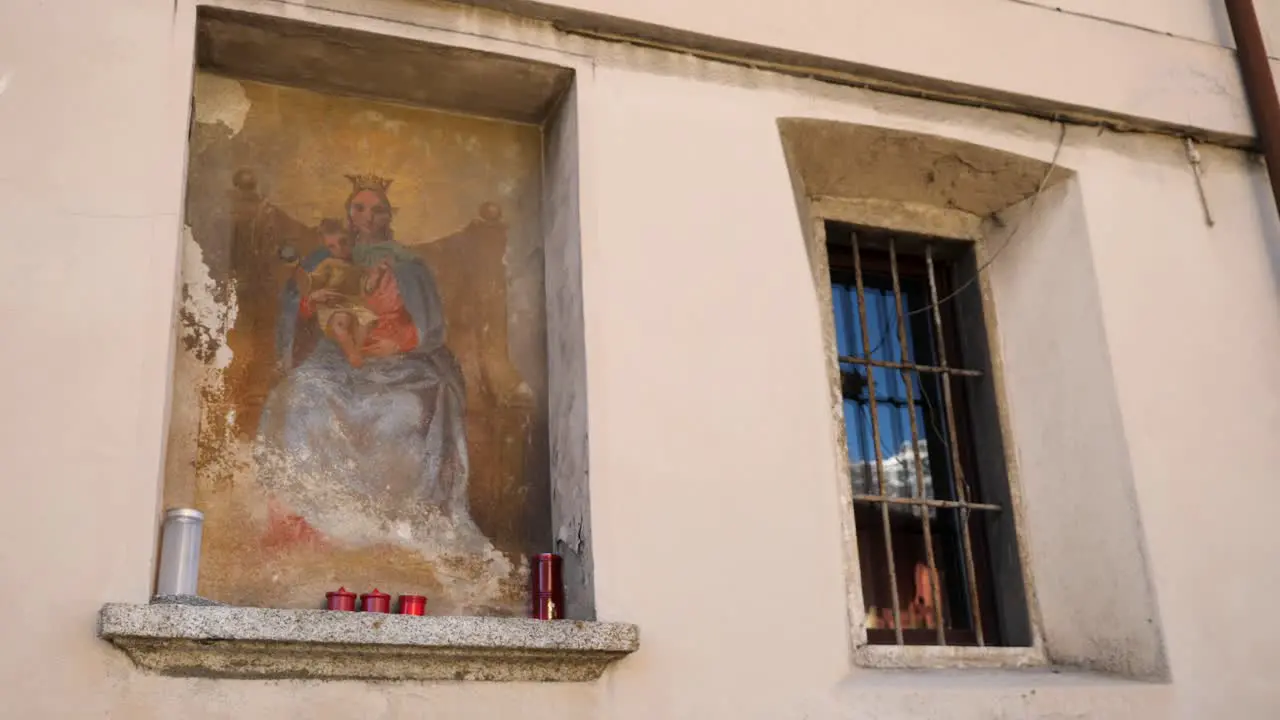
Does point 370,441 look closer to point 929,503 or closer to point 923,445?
point 929,503

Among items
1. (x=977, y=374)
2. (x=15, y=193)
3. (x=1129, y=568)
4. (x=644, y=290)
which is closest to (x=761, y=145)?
(x=644, y=290)

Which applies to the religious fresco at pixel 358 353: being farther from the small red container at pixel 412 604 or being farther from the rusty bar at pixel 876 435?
the rusty bar at pixel 876 435

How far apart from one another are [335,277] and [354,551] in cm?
105

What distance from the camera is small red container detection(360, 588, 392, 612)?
4.43m

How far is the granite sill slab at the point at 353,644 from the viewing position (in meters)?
3.80

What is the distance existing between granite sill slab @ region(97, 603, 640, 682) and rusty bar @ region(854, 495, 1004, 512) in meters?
1.50

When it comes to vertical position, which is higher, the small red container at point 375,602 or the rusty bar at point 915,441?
the rusty bar at point 915,441

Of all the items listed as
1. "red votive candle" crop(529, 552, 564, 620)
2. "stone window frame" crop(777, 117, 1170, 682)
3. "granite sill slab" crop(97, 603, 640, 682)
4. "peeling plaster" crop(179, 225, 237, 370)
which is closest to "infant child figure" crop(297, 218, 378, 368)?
"peeling plaster" crop(179, 225, 237, 370)

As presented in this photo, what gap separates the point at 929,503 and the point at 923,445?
0.36 metres

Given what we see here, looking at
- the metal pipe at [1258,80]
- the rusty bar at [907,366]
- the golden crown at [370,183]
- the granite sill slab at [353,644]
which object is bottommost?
the granite sill slab at [353,644]

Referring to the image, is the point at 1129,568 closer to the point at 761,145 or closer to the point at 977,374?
→ the point at 977,374

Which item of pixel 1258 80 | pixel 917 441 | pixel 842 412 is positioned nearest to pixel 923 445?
pixel 917 441

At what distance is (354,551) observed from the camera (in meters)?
4.64

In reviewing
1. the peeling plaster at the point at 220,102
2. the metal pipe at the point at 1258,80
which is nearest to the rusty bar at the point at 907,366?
the metal pipe at the point at 1258,80
